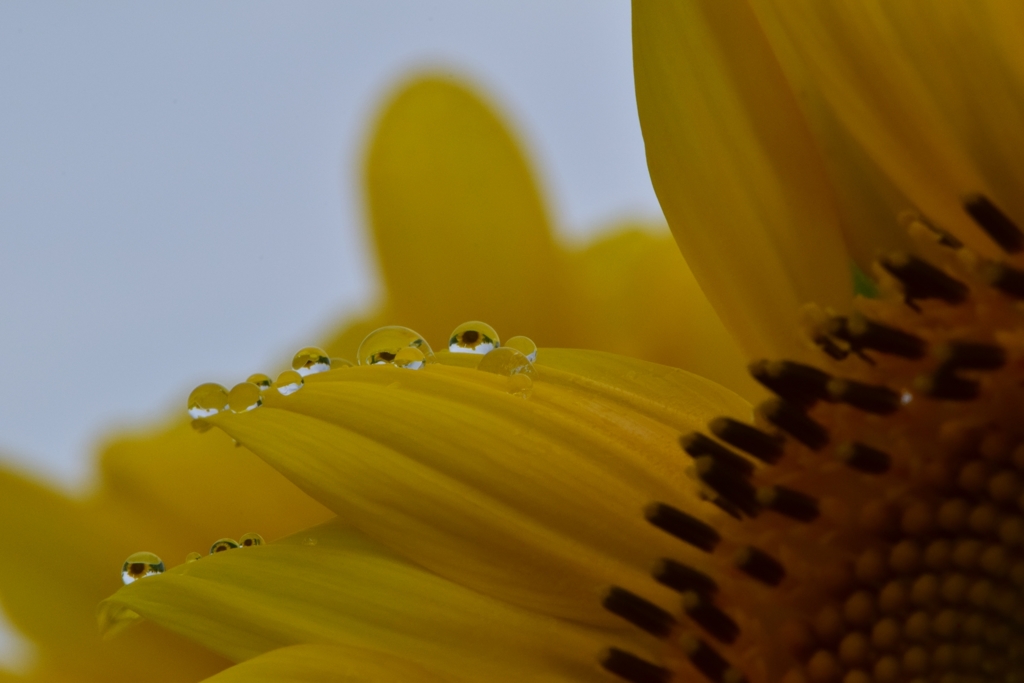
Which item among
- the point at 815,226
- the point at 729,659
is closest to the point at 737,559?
the point at 729,659

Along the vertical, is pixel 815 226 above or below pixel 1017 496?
above

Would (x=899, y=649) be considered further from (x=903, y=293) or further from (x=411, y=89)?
(x=411, y=89)

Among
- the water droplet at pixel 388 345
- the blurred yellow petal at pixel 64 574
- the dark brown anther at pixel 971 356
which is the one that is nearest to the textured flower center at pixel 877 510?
the dark brown anther at pixel 971 356

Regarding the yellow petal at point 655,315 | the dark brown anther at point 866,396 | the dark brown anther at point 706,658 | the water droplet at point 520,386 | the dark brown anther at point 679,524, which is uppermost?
the yellow petal at point 655,315

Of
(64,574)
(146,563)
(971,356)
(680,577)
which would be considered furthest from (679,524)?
(64,574)

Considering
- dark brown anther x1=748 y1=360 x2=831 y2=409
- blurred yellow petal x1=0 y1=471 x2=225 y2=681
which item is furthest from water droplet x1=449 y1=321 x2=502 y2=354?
blurred yellow petal x1=0 y1=471 x2=225 y2=681

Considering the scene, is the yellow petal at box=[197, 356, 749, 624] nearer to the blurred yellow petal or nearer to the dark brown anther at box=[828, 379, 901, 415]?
the dark brown anther at box=[828, 379, 901, 415]

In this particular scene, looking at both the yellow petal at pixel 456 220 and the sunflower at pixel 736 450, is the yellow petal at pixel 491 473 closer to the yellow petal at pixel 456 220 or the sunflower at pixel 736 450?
the sunflower at pixel 736 450
